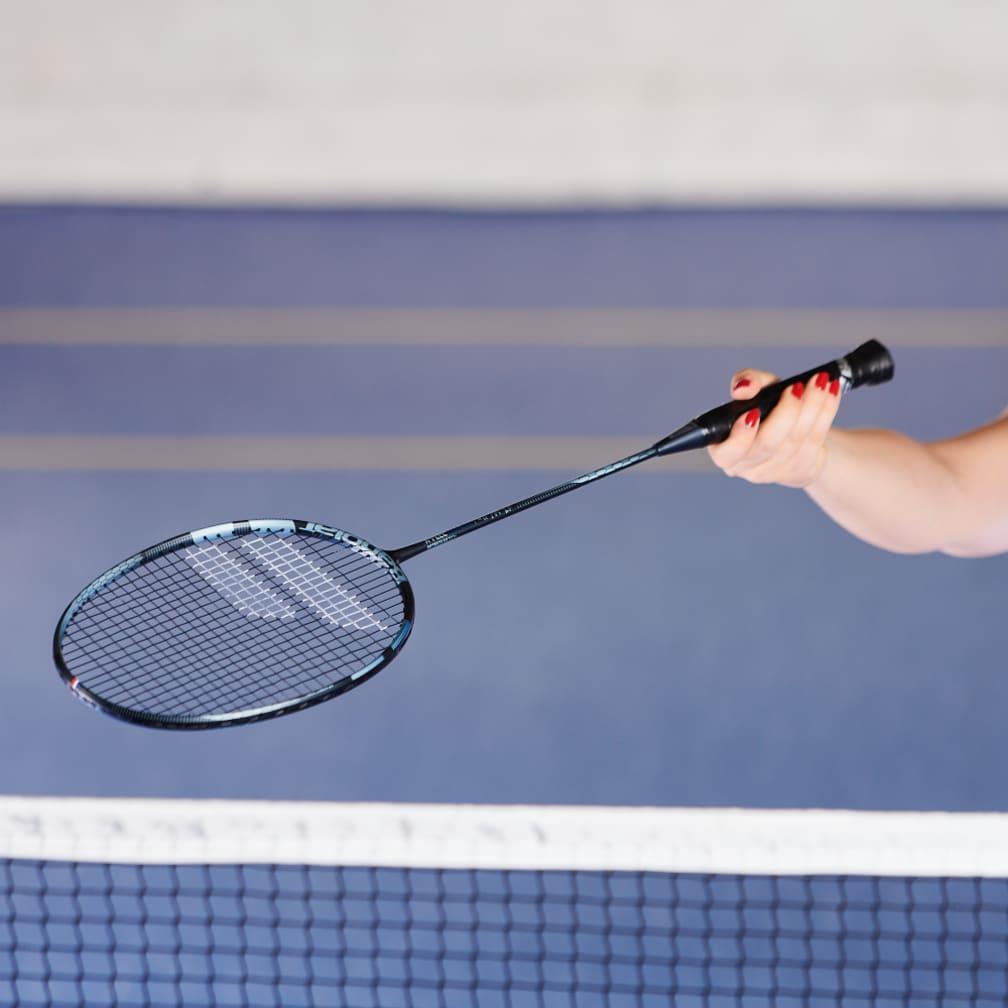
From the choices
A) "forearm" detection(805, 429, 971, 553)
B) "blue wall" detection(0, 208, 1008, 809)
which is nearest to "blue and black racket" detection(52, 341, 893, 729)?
"forearm" detection(805, 429, 971, 553)

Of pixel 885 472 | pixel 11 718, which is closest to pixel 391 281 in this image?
pixel 11 718

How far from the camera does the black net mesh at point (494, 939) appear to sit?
2.46m

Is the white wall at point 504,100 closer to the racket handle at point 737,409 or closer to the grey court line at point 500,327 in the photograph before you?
the grey court line at point 500,327

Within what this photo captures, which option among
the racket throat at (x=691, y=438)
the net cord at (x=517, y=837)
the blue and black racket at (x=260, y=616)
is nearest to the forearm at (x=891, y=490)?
the blue and black racket at (x=260, y=616)

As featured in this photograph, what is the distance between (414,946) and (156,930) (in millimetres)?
558

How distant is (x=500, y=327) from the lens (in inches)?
190

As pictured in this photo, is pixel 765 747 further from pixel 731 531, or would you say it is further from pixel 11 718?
pixel 11 718

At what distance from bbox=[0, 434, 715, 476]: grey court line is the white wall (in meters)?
1.93

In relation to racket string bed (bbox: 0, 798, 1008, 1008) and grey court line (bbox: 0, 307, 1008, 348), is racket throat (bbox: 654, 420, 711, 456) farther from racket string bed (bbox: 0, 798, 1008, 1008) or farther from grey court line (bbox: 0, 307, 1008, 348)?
grey court line (bbox: 0, 307, 1008, 348)

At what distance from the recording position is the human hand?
1696mm

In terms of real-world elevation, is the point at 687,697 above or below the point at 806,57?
below

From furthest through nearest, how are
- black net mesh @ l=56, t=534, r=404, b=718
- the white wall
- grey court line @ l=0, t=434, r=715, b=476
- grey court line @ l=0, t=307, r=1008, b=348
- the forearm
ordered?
the white wall < grey court line @ l=0, t=307, r=1008, b=348 < grey court line @ l=0, t=434, r=715, b=476 < black net mesh @ l=56, t=534, r=404, b=718 < the forearm

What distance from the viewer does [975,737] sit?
10.1 ft

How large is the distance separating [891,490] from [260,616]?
1.12 m
